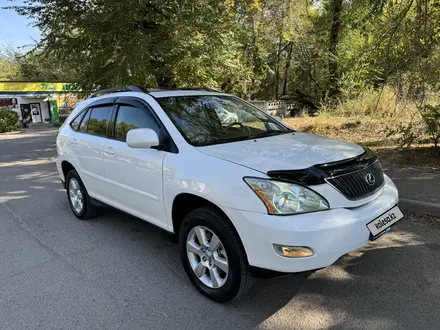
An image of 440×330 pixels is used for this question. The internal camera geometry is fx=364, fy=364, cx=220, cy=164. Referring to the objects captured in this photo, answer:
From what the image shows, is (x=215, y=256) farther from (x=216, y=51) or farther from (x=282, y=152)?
(x=216, y=51)

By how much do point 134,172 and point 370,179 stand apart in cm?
232

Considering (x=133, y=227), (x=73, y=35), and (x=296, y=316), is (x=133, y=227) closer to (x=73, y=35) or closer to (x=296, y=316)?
(x=296, y=316)

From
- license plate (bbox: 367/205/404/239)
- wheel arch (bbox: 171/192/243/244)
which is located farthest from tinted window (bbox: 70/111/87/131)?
license plate (bbox: 367/205/404/239)

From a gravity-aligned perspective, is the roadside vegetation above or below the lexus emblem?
above

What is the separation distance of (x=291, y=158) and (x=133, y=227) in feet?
9.13

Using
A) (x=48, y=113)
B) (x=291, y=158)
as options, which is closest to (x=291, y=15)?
(x=291, y=158)

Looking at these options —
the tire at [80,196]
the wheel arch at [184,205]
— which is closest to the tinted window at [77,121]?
the tire at [80,196]

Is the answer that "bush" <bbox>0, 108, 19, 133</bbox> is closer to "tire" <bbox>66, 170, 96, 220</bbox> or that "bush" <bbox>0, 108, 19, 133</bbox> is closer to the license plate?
"tire" <bbox>66, 170, 96, 220</bbox>

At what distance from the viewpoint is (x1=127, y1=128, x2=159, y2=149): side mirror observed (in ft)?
11.3

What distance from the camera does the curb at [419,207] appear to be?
4.75 metres

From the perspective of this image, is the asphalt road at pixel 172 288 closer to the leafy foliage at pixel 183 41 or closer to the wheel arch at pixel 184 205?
the wheel arch at pixel 184 205

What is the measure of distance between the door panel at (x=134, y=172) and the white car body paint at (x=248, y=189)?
10 mm

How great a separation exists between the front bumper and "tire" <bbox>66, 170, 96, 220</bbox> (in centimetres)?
303

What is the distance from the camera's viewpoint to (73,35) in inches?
401
